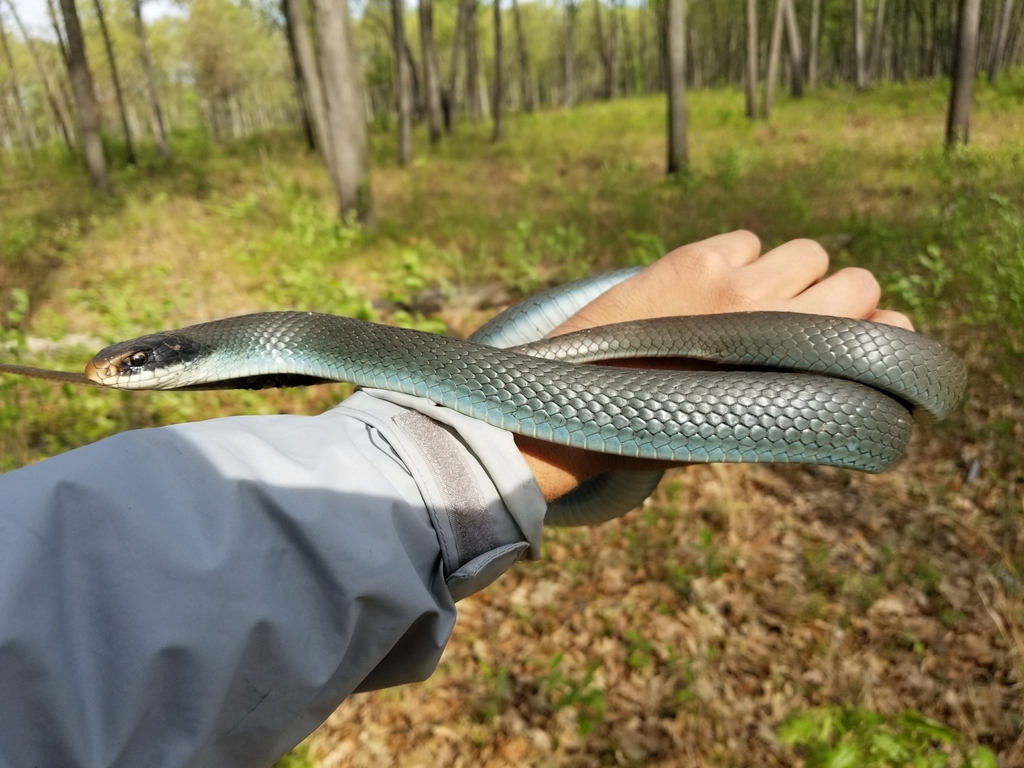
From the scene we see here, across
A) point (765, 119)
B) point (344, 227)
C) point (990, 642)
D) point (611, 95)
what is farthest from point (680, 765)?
point (611, 95)

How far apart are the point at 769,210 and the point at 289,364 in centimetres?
819

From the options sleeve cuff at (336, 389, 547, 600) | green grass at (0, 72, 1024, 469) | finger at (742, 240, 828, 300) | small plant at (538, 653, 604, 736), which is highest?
finger at (742, 240, 828, 300)

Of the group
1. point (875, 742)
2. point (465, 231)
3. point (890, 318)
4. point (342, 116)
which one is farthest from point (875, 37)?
point (875, 742)

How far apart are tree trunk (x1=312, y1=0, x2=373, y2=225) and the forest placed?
0.04 meters

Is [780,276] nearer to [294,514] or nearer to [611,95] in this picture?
[294,514]

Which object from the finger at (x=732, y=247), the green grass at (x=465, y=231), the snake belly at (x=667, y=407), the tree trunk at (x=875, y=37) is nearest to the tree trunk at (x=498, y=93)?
the green grass at (x=465, y=231)

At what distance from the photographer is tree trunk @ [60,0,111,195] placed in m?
11.9

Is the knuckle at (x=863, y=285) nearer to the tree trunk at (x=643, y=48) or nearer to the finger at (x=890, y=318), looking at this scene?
the finger at (x=890, y=318)

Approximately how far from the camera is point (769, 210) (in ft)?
28.9

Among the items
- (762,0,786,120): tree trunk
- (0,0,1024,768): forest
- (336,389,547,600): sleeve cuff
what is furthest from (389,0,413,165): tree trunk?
(336,389,547,600): sleeve cuff

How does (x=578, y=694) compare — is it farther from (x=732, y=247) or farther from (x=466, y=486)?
(x=732, y=247)

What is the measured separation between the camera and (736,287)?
8.13 feet

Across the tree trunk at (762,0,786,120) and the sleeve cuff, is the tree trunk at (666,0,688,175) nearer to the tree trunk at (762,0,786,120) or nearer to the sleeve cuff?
the tree trunk at (762,0,786,120)

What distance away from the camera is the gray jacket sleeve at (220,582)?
1.08 m
